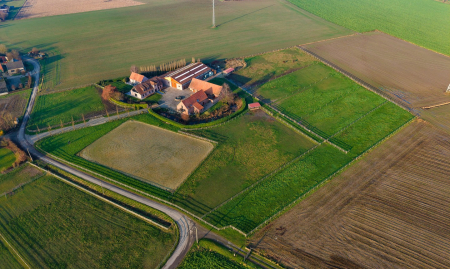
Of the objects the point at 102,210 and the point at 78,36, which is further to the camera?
the point at 78,36

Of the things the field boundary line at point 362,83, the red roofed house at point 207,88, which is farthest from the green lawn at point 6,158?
the field boundary line at point 362,83

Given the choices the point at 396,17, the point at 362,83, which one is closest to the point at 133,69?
the point at 362,83

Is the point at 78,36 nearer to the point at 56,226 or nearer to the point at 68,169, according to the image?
the point at 68,169

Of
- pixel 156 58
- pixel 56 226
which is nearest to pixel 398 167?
pixel 56 226

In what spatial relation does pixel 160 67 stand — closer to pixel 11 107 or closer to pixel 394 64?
pixel 11 107

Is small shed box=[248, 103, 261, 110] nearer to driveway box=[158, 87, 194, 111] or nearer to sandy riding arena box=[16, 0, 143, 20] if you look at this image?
driveway box=[158, 87, 194, 111]

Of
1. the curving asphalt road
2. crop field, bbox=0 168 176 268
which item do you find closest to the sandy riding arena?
the curving asphalt road
